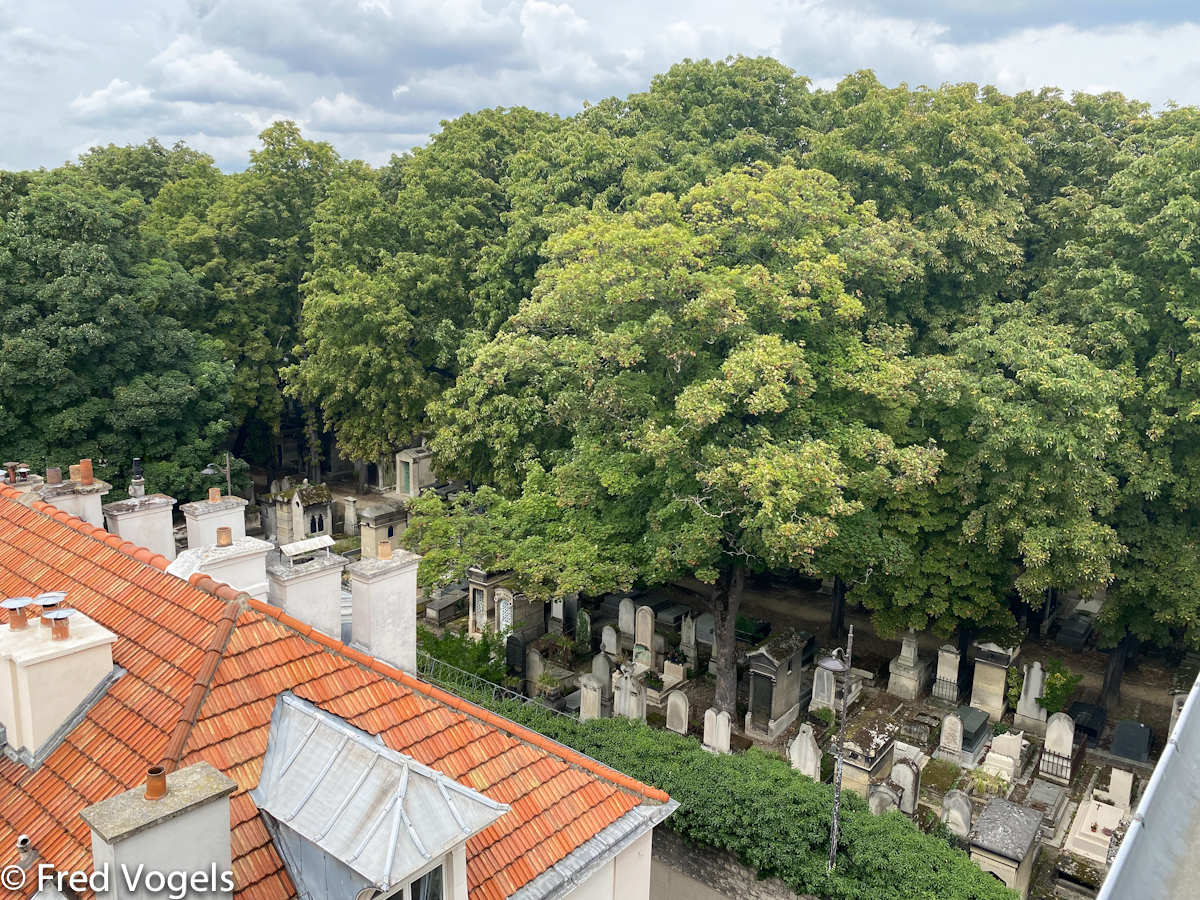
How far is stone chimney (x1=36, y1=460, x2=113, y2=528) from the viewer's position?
11914 mm

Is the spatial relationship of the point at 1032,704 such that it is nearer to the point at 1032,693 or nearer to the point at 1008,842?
the point at 1032,693

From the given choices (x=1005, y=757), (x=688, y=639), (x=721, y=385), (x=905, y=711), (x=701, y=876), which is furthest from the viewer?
(x=688, y=639)

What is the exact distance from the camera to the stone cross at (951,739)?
18.4m

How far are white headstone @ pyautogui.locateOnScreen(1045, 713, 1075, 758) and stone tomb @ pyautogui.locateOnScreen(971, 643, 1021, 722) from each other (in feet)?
7.45

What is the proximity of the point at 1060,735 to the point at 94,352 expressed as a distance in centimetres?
2718

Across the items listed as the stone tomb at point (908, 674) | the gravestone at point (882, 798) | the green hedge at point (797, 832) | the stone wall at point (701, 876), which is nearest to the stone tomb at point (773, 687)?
the stone tomb at point (908, 674)

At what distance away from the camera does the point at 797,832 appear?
1133 centimetres

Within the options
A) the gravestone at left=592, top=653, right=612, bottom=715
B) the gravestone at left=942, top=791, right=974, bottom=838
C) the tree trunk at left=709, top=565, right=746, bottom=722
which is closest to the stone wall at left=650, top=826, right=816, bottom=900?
the gravestone at left=942, top=791, right=974, bottom=838

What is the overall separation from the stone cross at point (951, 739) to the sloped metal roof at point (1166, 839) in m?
11.8

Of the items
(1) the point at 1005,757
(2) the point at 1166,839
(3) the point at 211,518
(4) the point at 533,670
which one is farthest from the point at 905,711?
(3) the point at 211,518

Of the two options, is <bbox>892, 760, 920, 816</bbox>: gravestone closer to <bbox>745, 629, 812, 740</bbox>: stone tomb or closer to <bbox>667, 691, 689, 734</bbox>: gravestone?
<bbox>745, 629, 812, 740</bbox>: stone tomb

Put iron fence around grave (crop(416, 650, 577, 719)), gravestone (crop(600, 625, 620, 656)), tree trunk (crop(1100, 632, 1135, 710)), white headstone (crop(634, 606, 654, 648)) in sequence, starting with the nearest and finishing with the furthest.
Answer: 1. iron fence around grave (crop(416, 650, 577, 719))
2. tree trunk (crop(1100, 632, 1135, 710))
3. white headstone (crop(634, 606, 654, 648))
4. gravestone (crop(600, 625, 620, 656))

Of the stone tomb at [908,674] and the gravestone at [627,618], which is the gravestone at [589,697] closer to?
the gravestone at [627,618]

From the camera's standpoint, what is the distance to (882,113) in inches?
918
